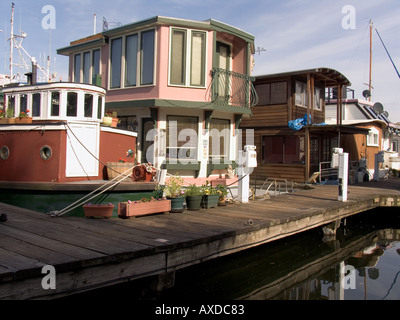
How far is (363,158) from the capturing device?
820 inches

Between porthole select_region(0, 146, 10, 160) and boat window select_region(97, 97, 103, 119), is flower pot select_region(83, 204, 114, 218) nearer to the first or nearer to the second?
porthole select_region(0, 146, 10, 160)

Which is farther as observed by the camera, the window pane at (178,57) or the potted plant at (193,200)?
the window pane at (178,57)

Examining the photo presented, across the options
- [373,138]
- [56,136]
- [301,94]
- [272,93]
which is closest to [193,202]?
[56,136]

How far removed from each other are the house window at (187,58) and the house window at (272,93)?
23.9 feet

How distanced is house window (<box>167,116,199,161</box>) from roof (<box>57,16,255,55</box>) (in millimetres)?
3000

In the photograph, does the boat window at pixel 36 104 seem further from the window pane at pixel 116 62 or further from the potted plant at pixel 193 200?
the window pane at pixel 116 62

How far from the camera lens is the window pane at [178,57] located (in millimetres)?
12320

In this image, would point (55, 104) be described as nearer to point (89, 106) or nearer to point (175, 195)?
point (89, 106)

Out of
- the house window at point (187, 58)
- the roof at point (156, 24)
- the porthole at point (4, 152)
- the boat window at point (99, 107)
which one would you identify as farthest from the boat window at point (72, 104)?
the roof at point (156, 24)

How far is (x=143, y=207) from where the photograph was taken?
25.2 feet

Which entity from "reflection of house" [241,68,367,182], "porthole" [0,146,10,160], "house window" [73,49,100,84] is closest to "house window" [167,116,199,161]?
"house window" [73,49,100,84]

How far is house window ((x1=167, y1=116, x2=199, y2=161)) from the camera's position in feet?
41.3

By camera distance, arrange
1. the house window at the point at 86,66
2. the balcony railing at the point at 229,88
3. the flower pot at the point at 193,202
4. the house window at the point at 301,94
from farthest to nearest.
Result: 1. the house window at the point at 301,94
2. the house window at the point at 86,66
3. the balcony railing at the point at 229,88
4. the flower pot at the point at 193,202

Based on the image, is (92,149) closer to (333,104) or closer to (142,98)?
(142,98)
